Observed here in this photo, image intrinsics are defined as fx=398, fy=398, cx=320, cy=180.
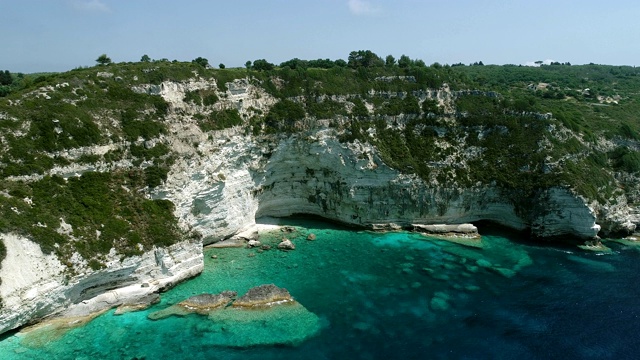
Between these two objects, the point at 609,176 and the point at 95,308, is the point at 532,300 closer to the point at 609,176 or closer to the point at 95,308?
the point at 609,176

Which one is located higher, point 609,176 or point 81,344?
point 609,176

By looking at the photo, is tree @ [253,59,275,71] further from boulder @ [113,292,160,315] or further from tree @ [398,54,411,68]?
boulder @ [113,292,160,315]

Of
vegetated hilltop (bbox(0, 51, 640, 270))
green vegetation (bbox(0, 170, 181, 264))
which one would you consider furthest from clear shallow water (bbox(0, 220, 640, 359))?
vegetated hilltop (bbox(0, 51, 640, 270))

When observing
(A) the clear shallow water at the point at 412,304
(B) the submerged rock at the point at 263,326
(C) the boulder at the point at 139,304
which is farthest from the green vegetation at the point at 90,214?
(B) the submerged rock at the point at 263,326

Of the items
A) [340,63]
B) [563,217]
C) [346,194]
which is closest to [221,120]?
[346,194]

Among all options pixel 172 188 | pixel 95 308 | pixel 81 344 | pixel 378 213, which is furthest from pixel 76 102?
pixel 378 213

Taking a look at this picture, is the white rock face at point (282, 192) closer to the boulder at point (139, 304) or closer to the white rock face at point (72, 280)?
the white rock face at point (72, 280)
